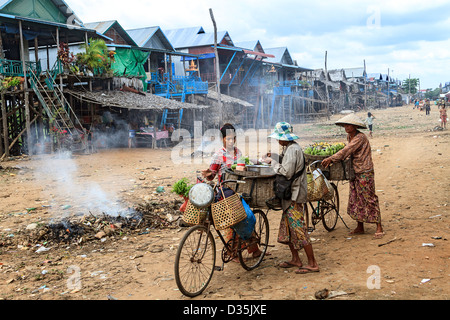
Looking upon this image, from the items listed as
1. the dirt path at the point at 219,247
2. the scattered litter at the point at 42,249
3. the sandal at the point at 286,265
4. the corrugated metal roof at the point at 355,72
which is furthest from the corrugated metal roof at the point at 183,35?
the corrugated metal roof at the point at 355,72

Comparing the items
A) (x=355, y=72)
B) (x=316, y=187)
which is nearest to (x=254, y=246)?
(x=316, y=187)

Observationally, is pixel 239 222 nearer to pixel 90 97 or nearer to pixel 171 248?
pixel 171 248

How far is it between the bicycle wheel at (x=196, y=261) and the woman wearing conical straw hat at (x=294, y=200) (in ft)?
2.98

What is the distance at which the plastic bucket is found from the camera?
427cm

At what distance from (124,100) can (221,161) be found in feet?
48.6

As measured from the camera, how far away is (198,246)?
13.4 ft

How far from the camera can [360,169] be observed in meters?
5.52

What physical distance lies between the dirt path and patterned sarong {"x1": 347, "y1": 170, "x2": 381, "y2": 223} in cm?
32

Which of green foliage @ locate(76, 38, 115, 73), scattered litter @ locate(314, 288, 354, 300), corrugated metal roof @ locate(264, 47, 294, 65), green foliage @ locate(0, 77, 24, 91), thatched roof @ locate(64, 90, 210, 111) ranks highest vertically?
corrugated metal roof @ locate(264, 47, 294, 65)

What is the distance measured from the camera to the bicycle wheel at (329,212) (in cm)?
602

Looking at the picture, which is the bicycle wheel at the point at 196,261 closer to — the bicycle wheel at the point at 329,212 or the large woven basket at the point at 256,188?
the large woven basket at the point at 256,188

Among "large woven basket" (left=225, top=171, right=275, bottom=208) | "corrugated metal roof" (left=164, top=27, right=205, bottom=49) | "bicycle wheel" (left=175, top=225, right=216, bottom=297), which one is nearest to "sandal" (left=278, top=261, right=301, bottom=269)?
"large woven basket" (left=225, top=171, right=275, bottom=208)

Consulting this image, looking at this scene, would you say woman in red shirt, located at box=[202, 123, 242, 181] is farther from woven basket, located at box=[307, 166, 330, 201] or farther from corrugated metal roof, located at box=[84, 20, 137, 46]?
corrugated metal roof, located at box=[84, 20, 137, 46]
